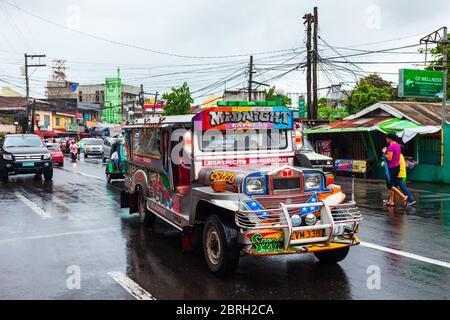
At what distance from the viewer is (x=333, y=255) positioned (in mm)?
6457

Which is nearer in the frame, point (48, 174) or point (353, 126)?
point (48, 174)

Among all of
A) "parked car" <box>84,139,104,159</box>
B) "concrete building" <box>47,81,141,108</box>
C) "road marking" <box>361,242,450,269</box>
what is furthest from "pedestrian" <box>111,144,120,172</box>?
"concrete building" <box>47,81,141,108</box>

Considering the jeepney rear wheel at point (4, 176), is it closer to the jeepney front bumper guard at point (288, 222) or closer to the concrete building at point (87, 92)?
the jeepney front bumper guard at point (288, 222)

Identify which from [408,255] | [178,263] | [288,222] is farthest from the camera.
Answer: [408,255]

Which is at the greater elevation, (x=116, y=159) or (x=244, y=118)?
(x=244, y=118)

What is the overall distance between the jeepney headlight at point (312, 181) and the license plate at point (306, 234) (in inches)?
27.0

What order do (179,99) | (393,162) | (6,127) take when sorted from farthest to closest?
(6,127)
(179,99)
(393,162)

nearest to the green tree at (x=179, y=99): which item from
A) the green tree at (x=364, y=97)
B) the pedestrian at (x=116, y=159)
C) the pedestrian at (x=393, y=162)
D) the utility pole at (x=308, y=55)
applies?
the green tree at (x=364, y=97)

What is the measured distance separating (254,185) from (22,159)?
15302 mm

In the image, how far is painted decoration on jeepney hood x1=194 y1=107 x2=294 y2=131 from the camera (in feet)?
23.1

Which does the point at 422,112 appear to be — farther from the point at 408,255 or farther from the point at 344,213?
the point at 344,213

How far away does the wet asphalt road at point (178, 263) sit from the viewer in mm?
5402

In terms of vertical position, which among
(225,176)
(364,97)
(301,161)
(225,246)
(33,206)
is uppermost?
(364,97)

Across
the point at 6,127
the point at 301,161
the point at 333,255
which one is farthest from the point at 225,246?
the point at 6,127
